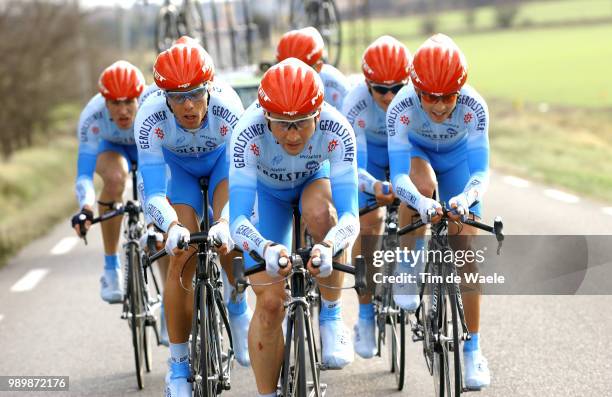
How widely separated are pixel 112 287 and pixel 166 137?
245 cm

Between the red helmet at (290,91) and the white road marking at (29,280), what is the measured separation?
20.4 ft

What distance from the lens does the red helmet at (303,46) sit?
8500 mm

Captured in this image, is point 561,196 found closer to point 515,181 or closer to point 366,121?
point 515,181

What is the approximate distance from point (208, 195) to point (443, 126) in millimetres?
1518

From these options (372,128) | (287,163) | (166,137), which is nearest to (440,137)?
(372,128)

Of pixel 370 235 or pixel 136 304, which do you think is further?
pixel 370 235

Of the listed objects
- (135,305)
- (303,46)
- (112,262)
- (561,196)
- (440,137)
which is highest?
(303,46)

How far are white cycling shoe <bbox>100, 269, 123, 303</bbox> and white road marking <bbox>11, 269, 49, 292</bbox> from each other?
2.46 m

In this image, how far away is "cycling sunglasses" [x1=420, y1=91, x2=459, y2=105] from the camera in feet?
20.3

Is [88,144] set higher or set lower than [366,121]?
lower

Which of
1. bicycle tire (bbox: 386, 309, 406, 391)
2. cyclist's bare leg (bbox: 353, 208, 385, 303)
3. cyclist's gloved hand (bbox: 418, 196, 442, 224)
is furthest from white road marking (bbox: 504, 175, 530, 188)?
cyclist's gloved hand (bbox: 418, 196, 442, 224)

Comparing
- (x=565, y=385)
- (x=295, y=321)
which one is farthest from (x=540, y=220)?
(x=295, y=321)

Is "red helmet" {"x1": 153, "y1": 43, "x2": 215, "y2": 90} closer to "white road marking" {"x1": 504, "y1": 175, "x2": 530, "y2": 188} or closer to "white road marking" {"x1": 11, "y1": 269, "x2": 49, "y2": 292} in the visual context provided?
"white road marking" {"x1": 11, "y1": 269, "x2": 49, "y2": 292}

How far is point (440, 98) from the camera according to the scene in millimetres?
6203
